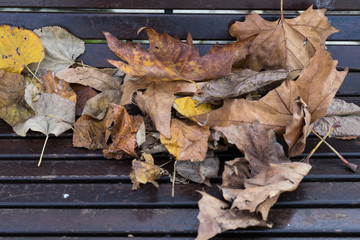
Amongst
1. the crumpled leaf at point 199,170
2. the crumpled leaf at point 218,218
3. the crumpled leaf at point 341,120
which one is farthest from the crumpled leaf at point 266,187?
the crumpled leaf at point 341,120

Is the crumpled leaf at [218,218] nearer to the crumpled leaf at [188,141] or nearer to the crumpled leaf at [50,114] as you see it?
the crumpled leaf at [188,141]

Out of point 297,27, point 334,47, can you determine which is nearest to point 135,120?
point 297,27

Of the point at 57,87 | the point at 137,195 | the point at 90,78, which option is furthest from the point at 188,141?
the point at 57,87

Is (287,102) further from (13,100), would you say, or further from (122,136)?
(13,100)

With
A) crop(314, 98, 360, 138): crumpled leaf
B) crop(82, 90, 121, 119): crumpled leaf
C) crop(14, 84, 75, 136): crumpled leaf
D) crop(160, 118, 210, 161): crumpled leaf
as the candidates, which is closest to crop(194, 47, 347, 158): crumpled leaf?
crop(160, 118, 210, 161): crumpled leaf

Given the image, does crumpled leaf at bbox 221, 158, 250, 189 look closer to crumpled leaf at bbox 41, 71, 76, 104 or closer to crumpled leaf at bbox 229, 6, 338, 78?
crumpled leaf at bbox 229, 6, 338, 78

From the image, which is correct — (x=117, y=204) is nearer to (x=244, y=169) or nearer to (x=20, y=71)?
(x=244, y=169)
